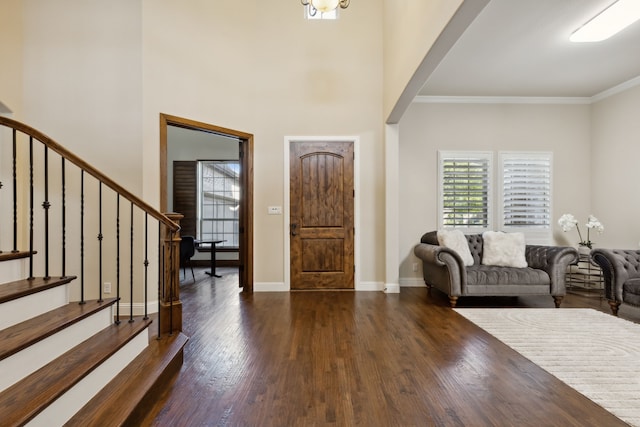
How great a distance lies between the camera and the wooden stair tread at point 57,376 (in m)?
1.35

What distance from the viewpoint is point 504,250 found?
439 cm

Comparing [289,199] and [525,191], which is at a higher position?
[525,191]

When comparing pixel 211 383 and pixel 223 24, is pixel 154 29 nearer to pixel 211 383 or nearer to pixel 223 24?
pixel 223 24

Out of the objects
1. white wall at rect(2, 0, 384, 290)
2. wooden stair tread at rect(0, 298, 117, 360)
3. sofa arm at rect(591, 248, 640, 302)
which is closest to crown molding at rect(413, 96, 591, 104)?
white wall at rect(2, 0, 384, 290)

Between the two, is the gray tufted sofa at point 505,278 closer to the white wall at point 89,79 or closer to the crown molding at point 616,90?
the crown molding at point 616,90

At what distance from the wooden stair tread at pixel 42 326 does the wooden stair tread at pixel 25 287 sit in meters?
0.16

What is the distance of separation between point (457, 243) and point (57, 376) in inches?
168

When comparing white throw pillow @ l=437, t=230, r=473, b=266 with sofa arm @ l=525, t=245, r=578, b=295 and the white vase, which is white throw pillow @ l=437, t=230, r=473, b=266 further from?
the white vase

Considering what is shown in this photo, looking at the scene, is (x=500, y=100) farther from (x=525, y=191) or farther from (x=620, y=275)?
(x=620, y=275)

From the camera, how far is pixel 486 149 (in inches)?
210

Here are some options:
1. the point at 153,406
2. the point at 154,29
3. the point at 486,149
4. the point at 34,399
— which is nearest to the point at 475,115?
the point at 486,149

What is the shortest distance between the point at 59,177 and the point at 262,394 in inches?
131

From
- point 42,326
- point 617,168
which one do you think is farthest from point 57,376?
point 617,168

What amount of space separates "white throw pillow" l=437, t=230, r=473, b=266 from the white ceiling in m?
2.22
